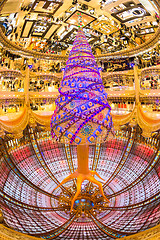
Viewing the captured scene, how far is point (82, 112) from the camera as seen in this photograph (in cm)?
153

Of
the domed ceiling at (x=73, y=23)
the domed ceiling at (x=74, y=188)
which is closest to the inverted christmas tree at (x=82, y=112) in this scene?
the domed ceiling at (x=74, y=188)

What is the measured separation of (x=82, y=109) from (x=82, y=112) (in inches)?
1.2

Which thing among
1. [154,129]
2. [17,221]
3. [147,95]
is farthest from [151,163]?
[147,95]

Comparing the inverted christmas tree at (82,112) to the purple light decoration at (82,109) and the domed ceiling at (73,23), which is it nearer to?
the purple light decoration at (82,109)

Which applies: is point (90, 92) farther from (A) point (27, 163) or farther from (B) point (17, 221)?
(A) point (27, 163)

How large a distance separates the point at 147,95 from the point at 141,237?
3.72 m

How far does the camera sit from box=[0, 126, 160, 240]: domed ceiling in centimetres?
150

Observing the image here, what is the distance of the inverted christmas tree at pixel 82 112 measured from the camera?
4.99ft

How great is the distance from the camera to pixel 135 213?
1.67 meters

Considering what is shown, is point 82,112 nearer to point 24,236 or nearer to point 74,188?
point 24,236

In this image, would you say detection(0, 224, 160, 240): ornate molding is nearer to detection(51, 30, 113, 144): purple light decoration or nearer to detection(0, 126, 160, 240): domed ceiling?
detection(0, 126, 160, 240): domed ceiling

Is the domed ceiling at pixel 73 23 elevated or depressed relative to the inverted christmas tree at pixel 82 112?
elevated

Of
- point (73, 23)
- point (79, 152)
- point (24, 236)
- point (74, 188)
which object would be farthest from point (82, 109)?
point (73, 23)

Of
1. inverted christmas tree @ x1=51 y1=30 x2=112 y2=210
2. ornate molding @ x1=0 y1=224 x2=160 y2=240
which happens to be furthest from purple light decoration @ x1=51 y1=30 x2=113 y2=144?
ornate molding @ x1=0 y1=224 x2=160 y2=240
